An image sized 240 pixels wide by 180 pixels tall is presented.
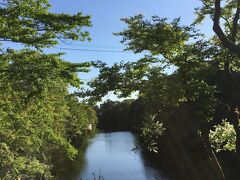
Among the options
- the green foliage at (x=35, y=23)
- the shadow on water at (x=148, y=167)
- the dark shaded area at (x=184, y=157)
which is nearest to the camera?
the green foliage at (x=35, y=23)

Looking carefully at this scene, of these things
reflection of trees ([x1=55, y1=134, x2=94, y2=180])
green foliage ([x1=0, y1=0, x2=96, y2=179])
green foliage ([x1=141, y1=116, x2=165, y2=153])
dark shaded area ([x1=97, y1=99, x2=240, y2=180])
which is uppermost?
green foliage ([x1=0, y1=0, x2=96, y2=179])

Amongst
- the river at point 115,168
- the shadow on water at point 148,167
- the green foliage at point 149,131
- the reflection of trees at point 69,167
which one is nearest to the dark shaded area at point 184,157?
the shadow on water at point 148,167

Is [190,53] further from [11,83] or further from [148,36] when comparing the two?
[11,83]

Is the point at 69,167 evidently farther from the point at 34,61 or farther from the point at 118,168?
the point at 34,61

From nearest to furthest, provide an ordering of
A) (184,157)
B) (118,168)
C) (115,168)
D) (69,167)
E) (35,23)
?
1. (35,23)
2. (118,168)
3. (115,168)
4. (184,157)
5. (69,167)

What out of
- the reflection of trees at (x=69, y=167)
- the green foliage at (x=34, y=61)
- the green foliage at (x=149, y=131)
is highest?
the green foliage at (x=34, y=61)

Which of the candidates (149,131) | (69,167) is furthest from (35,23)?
(69,167)

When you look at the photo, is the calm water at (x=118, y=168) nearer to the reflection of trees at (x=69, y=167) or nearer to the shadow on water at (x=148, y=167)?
the shadow on water at (x=148, y=167)

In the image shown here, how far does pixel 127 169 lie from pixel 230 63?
2803 centimetres

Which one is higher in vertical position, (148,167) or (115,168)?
(148,167)

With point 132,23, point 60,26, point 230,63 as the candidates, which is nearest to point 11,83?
point 60,26

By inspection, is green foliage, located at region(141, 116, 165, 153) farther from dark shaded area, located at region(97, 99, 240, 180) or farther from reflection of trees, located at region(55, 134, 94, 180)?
reflection of trees, located at region(55, 134, 94, 180)

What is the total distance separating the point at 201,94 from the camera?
1109 cm

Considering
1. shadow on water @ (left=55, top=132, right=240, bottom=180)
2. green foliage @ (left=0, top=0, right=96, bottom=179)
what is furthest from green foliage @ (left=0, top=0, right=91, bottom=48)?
shadow on water @ (left=55, top=132, right=240, bottom=180)
